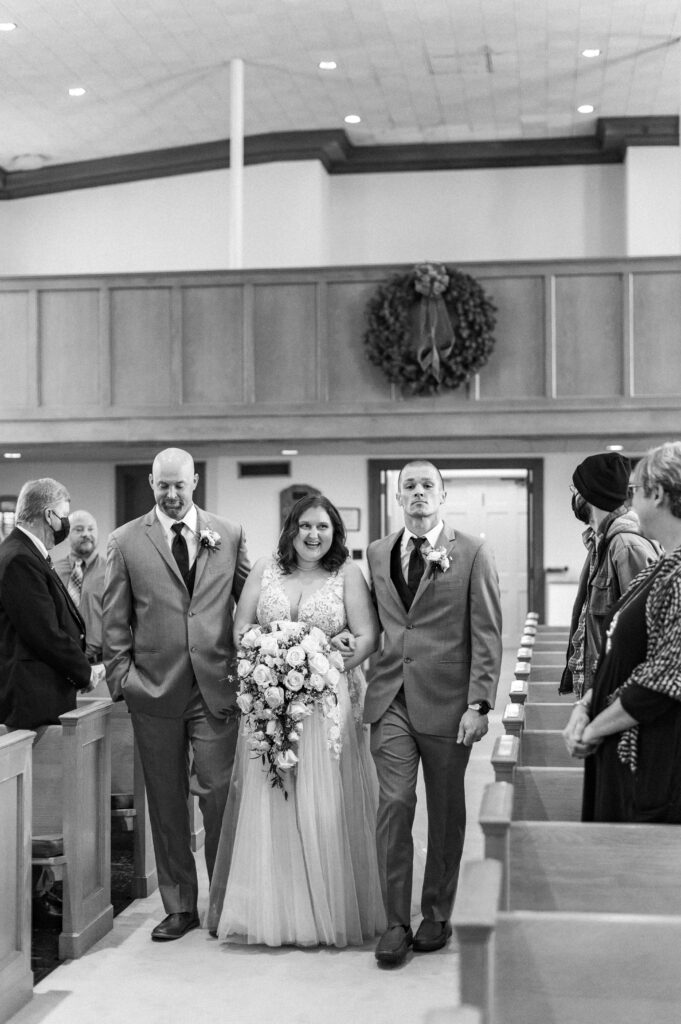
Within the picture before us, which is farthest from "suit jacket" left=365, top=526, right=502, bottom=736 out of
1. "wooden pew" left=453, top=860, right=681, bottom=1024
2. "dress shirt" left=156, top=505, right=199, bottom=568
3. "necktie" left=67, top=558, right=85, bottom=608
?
"necktie" left=67, top=558, right=85, bottom=608

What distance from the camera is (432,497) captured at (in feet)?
14.3

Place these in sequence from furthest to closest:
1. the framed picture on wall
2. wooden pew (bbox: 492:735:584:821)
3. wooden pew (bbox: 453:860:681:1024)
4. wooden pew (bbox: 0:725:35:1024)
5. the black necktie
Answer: the framed picture on wall, the black necktie, wooden pew (bbox: 0:725:35:1024), wooden pew (bbox: 492:735:584:821), wooden pew (bbox: 453:860:681:1024)

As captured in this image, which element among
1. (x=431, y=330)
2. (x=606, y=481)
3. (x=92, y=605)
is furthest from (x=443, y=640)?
(x=431, y=330)

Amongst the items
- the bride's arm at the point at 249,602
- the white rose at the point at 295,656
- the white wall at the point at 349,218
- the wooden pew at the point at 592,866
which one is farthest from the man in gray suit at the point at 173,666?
the white wall at the point at 349,218

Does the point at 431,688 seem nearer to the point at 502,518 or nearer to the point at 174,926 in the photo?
the point at 174,926

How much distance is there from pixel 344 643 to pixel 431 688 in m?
0.37

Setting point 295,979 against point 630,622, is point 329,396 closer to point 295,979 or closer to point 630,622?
point 295,979

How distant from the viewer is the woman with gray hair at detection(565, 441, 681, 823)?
110 inches

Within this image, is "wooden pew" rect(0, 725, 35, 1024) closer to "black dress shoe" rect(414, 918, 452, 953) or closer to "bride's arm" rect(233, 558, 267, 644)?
"bride's arm" rect(233, 558, 267, 644)

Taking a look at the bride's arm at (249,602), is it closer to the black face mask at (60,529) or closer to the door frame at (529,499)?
the black face mask at (60,529)

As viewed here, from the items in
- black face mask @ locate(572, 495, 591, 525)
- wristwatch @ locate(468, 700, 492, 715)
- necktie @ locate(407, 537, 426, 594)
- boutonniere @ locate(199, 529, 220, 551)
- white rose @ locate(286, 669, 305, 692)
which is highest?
black face mask @ locate(572, 495, 591, 525)

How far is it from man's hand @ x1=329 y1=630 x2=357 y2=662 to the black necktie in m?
0.66

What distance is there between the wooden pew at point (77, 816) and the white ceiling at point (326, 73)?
7009 millimetres

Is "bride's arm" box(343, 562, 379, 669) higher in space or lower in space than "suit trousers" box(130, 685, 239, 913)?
higher
